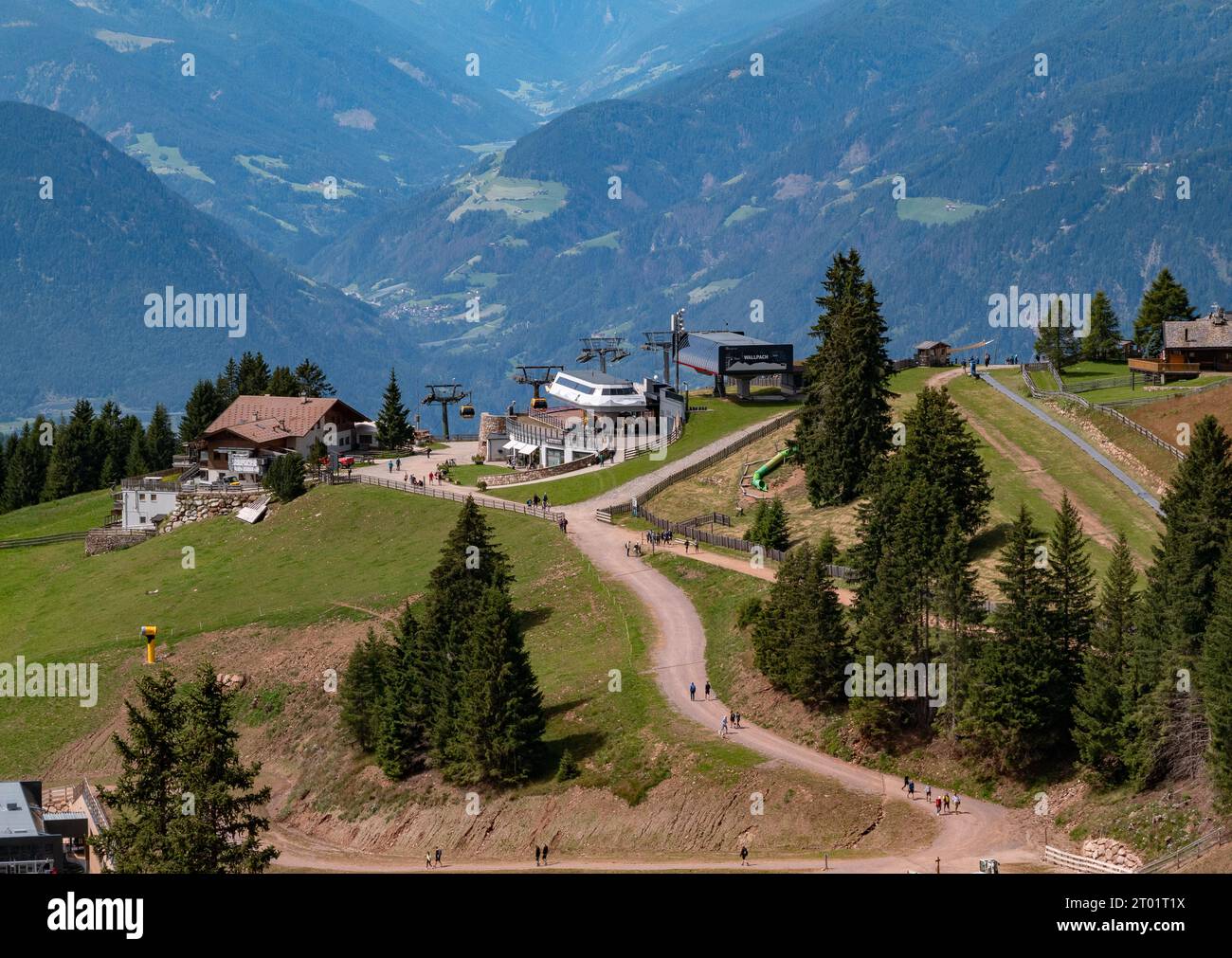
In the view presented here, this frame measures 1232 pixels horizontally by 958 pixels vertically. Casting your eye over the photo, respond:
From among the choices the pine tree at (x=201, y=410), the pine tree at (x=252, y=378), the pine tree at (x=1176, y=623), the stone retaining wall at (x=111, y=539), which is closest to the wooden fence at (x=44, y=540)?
the stone retaining wall at (x=111, y=539)

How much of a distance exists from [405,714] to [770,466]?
4109 centimetres

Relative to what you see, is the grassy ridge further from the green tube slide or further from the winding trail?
the green tube slide

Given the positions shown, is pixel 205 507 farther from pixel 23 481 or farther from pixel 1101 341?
pixel 1101 341

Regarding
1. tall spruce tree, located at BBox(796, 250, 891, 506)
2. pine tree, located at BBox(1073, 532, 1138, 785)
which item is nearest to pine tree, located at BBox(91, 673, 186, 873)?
pine tree, located at BBox(1073, 532, 1138, 785)

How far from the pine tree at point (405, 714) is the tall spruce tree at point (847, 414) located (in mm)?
30895

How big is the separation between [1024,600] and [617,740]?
19.1 m

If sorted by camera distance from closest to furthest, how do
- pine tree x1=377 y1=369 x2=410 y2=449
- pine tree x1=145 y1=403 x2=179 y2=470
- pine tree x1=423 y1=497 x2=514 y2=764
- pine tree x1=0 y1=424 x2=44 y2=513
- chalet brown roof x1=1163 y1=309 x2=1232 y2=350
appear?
pine tree x1=423 y1=497 x2=514 y2=764
chalet brown roof x1=1163 y1=309 x2=1232 y2=350
pine tree x1=377 y1=369 x2=410 y2=449
pine tree x1=145 y1=403 x2=179 y2=470
pine tree x1=0 y1=424 x2=44 y2=513

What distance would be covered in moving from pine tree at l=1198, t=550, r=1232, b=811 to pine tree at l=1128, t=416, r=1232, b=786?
1.47m

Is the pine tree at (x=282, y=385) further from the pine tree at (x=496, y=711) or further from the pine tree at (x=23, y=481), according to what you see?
the pine tree at (x=496, y=711)

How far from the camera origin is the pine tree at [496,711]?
7344cm

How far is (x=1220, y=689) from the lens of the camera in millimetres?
58031

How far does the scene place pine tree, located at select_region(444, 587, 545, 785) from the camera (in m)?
73.4

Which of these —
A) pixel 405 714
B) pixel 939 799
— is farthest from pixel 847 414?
pixel 939 799
